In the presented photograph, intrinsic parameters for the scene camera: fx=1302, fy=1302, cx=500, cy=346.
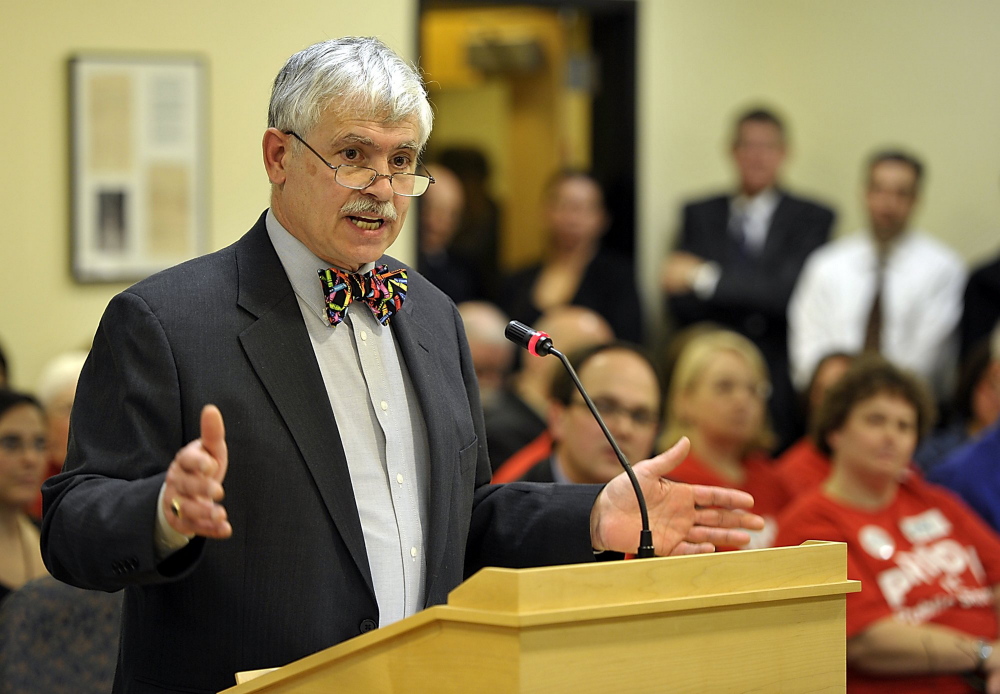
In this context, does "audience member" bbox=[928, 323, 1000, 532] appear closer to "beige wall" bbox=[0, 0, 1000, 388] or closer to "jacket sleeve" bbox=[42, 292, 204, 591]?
"beige wall" bbox=[0, 0, 1000, 388]

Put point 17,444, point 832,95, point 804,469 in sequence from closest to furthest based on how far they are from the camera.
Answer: point 17,444, point 804,469, point 832,95

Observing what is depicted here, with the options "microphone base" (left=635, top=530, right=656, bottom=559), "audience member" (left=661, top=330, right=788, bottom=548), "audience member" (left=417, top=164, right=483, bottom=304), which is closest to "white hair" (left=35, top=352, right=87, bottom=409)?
"audience member" (left=417, top=164, right=483, bottom=304)

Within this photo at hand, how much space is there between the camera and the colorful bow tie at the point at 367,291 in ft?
5.96

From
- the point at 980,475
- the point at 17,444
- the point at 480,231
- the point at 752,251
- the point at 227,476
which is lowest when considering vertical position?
the point at 980,475

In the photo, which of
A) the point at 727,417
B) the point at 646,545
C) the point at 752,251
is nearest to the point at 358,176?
the point at 646,545

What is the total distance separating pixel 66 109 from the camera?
4.75 m

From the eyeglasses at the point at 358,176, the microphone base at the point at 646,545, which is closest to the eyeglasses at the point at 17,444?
the eyeglasses at the point at 358,176

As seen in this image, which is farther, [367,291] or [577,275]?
[577,275]

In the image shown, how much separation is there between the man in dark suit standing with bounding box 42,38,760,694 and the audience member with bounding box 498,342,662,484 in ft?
4.49

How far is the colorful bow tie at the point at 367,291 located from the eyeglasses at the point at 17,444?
1.86 metres

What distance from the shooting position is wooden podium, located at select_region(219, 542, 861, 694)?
142 centimetres

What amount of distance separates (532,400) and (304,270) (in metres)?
2.75

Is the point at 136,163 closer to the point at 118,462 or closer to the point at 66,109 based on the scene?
the point at 66,109

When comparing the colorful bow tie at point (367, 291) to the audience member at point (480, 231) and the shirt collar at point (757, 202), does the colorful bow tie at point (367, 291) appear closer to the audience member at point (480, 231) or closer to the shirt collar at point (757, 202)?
the shirt collar at point (757, 202)
